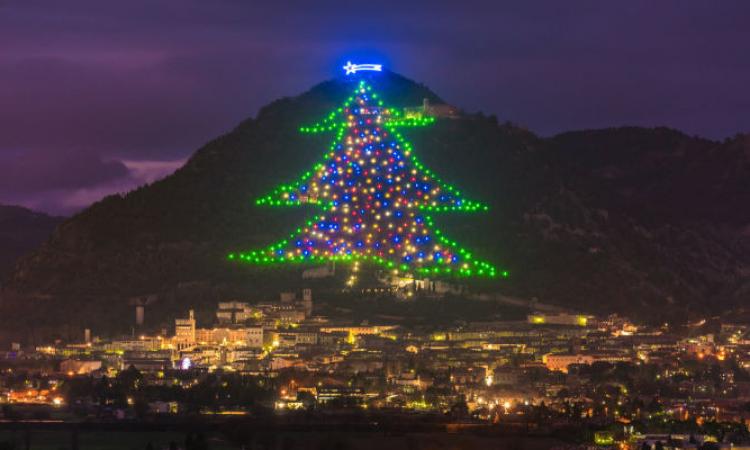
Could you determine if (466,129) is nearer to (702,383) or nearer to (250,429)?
(702,383)

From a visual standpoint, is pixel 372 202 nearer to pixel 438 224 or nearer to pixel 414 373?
pixel 438 224

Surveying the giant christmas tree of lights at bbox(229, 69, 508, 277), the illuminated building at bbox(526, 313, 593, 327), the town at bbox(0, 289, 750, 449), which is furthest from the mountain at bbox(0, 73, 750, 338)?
the town at bbox(0, 289, 750, 449)

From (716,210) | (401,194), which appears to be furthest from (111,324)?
(716,210)

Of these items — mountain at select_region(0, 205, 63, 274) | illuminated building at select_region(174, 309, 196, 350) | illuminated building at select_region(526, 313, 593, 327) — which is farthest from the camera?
mountain at select_region(0, 205, 63, 274)

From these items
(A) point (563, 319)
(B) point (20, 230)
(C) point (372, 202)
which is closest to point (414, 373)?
(A) point (563, 319)

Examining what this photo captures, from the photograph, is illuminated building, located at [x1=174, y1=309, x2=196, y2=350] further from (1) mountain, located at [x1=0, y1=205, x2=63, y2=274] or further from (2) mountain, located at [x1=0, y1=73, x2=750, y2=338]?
(1) mountain, located at [x1=0, y1=205, x2=63, y2=274]

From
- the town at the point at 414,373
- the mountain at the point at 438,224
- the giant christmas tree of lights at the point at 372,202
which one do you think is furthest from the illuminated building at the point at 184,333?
the giant christmas tree of lights at the point at 372,202

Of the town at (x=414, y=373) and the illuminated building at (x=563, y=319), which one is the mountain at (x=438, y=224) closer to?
the illuminated building at (x=563, y=319)
